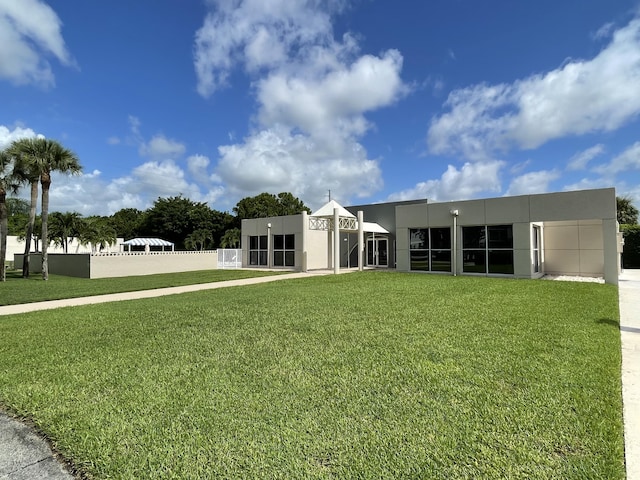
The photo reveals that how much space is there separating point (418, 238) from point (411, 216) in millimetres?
1393

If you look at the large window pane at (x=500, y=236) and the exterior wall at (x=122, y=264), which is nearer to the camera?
the large window pane at (x=500, y=236)

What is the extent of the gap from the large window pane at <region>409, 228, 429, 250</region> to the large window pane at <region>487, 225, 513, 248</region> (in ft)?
11.4

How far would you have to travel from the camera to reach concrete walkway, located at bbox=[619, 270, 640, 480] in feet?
9.43

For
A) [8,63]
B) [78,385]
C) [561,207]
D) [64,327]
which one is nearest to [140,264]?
[8,63]

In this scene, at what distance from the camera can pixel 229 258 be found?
94.1 ft

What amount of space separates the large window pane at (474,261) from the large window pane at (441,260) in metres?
0.85

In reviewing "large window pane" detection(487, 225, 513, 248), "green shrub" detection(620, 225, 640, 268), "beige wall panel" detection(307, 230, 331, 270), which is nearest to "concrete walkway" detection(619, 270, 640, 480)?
"large window pane" detection(487, 225, 513, 248)

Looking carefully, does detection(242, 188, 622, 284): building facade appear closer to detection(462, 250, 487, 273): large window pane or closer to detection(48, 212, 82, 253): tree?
detection(462, 250, 487, 273): large window pane

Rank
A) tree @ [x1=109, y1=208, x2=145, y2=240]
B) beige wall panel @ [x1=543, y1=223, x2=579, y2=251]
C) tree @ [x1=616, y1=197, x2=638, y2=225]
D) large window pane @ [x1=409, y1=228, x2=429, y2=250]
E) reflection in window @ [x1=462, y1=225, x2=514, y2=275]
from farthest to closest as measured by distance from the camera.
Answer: tree @ [x1=109, y1=208, x2=145, y2=240] < tree @ [x1=616, y1=197, x2=638, y2=225] < large window pane @ [x1=409, y1=228, x2=429, y2=250] < beige wall panel @ [x1=543, y1=223, x2=579, y2=251] < reflection in window @ [x1=462, y1=225, x2=514, y2=275]

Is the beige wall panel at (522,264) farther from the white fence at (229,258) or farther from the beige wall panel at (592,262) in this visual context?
the white fence at (229,258)

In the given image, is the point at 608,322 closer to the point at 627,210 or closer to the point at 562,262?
the point at 562,262

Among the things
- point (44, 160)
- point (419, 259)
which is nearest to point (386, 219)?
point (419, 259)

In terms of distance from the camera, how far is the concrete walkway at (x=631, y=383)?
9.43ft

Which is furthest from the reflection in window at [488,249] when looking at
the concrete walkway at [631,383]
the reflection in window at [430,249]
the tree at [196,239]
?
the tree at [196,239]
